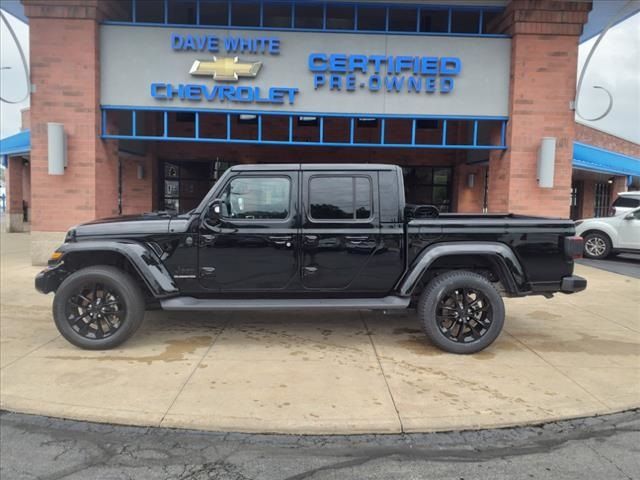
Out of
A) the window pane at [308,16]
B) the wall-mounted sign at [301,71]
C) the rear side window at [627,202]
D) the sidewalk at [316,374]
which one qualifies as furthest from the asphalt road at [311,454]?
the rear side window at [627,202]

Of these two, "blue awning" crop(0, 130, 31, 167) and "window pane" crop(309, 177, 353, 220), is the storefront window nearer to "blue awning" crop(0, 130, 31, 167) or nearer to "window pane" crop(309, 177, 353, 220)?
"window pane" crop(309, 177, 353, 220)

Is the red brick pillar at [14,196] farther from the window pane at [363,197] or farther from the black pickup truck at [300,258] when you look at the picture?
the window pane at [363,197]

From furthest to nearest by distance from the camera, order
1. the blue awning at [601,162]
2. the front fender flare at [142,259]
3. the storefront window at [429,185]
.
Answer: the blue awning at [601,162] → the storefront window at [429,185] → the front fender flare at [142,259]

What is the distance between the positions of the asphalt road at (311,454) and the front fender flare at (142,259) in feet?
5.32

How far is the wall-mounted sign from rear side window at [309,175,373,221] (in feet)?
17.5

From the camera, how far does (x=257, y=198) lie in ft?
17.4

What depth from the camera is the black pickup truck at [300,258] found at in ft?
16.9

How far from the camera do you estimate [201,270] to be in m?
5.18

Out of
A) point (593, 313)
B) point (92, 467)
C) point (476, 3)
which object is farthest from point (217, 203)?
point (476, 3)

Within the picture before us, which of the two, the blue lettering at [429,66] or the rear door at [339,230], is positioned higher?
the blue lettering at [429,66]

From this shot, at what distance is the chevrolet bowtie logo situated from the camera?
10.1 m

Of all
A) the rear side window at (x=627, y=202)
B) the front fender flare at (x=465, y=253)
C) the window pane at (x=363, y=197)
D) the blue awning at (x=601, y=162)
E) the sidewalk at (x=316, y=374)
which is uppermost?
the blue awning at (x=601, y=162)

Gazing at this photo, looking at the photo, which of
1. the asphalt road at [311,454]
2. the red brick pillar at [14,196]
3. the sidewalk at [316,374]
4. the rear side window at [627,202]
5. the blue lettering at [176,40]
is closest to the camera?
the asphalt road at [311,454]

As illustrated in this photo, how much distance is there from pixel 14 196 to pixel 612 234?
2065 centimetres
